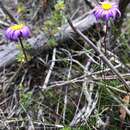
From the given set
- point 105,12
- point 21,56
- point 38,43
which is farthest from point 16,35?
point 105,12

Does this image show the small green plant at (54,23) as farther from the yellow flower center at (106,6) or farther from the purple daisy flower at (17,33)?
the yellow flower center at (106,6)

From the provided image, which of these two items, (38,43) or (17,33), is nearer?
(17,33)

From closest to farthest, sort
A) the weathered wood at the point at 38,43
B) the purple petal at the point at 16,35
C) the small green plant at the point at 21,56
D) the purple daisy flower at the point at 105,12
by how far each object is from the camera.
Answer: the purple daisy flower at the point at 105,12
the purple petal at the point at 16,35
the small green plant at the point at 21,56
the weathered wood at the point at 38,43

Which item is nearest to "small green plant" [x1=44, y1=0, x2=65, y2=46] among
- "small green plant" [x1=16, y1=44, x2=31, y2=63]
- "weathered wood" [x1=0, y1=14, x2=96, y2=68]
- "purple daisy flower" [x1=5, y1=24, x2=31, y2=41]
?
"weathered wood" [x1=0, y1=14, x2=96, y2=68]

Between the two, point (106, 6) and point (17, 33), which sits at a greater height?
point (17, 33)

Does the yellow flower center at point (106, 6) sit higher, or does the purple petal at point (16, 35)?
the purple petal at point (16, 35)

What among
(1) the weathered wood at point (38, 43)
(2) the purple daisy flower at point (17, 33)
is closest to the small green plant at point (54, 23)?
(1) the weathered wood at point (38, 43)

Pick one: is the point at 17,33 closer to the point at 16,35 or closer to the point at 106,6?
the point at 16,35

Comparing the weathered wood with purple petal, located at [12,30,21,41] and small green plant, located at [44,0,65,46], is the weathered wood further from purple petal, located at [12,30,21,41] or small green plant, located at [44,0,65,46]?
purple petal, located at [12,30,21,41]

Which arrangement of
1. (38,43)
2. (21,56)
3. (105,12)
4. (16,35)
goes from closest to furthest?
(105,12) → (16,35) → (21,56) → (38,43)

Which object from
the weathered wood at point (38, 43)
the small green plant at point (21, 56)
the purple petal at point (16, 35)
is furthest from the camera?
the weathered wood at point (38, 43)

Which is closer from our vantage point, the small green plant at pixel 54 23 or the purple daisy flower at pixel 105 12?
the purple daisy flower at pixel 105 12

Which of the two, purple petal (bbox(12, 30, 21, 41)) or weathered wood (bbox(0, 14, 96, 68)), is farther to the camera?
weathered wood (bbox(0, 14, 96, 68))
